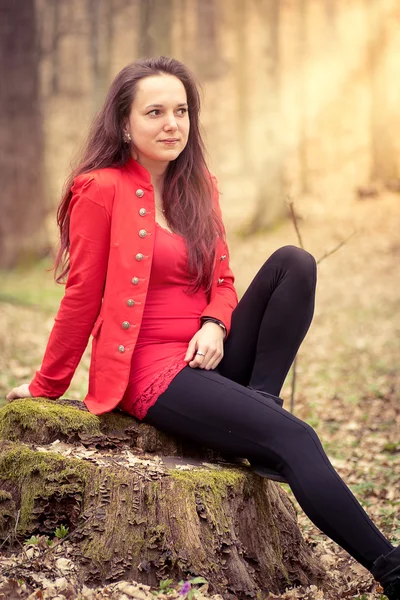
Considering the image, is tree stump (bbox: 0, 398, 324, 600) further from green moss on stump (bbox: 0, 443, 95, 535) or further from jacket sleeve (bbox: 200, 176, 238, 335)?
jacket sleeve (bbox: 200, 176, 238, 335)

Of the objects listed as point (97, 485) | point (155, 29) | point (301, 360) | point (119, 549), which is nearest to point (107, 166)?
point (97, 485)

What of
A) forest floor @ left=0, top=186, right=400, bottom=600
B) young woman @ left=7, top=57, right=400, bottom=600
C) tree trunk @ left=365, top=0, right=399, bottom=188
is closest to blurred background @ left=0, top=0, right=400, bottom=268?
tree trunk @ left=365, top=0, right=399, bottom=188

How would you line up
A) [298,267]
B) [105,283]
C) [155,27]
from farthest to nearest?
[155,27]
[105,283]
[298,267]

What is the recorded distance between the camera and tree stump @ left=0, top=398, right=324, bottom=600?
261 cm

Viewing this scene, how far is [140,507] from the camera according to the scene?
265 cm

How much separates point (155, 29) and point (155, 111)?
10.9 metres

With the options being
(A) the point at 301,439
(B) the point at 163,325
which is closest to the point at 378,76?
(B) the point at 163,325

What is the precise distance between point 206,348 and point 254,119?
12498 mm

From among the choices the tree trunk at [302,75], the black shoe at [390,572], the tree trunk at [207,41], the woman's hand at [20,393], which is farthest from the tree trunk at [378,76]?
the black shoe at [390,572]

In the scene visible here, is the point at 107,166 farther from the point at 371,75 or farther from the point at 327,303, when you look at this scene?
the point at 371,75

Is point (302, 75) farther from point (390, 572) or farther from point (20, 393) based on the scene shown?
point (390, 572)

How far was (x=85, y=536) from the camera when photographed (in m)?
2.64

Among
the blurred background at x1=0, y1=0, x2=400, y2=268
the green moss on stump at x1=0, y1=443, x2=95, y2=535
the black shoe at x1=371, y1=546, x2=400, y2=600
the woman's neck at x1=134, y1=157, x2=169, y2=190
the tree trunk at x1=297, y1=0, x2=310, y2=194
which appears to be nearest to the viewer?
the black shoe at x1=371, y1=546, x2=400, y2=600

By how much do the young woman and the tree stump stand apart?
14cm
